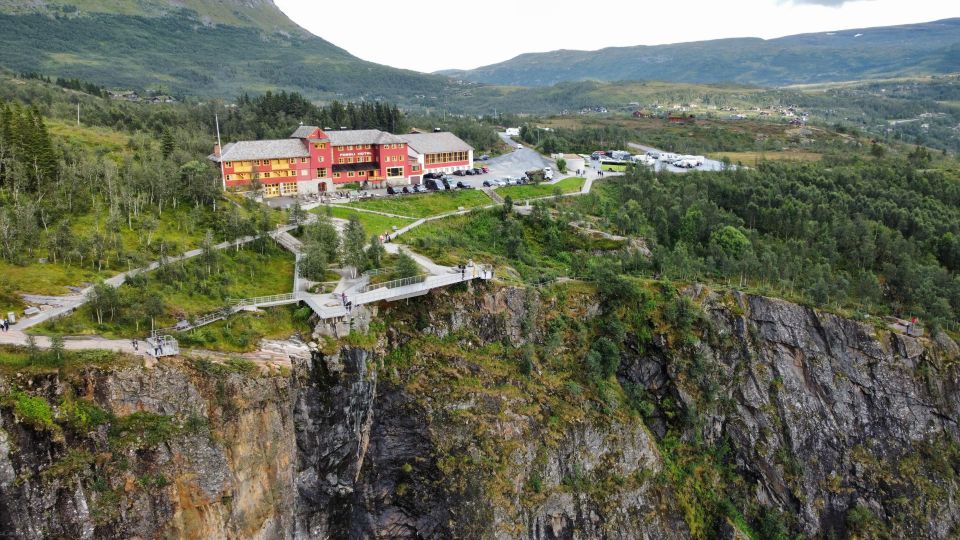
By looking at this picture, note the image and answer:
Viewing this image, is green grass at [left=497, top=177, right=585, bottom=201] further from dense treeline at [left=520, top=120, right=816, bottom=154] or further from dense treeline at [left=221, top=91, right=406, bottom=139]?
dense treeline at [left=221, top=91, right=406, bottom=139]

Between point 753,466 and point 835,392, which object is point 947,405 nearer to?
point 835,392

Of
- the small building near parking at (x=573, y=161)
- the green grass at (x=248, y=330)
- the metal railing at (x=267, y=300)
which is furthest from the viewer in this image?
the small building near parking at (x=573, y=161)

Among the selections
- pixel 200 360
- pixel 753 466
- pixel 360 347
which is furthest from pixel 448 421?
pixel 753 466

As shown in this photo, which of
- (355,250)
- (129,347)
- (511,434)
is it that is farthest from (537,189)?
(129,347)

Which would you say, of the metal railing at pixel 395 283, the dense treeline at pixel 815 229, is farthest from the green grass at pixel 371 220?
the dense treeline at pixel 815 229

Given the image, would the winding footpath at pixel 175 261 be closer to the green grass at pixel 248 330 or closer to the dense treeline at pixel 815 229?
the green grass at pixel 248 330

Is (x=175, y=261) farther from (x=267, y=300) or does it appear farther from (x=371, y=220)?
(x=371, y=220)

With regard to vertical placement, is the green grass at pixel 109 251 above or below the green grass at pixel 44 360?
above

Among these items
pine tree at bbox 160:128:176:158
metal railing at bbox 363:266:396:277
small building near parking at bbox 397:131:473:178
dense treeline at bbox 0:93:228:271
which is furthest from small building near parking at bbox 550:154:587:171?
pine tree at bbox 160:128:176:158
